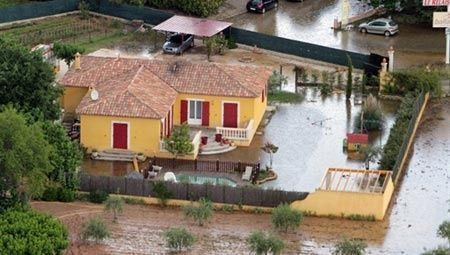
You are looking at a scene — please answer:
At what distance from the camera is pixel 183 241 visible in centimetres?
4422

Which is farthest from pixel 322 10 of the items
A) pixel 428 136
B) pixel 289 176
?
pixel 289 176

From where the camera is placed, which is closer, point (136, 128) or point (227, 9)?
point (136, 128)

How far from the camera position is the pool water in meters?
51.2

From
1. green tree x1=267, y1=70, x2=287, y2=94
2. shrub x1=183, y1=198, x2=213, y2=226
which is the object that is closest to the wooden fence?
shrub x1=183, y1=198, x2=213, y2=226

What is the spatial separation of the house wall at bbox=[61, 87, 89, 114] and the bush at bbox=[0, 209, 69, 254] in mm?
13243

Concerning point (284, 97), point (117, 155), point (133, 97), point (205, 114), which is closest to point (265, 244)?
point (117, 155)

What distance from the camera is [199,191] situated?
161 feet

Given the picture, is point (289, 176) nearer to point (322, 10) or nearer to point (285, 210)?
point (285, 210)

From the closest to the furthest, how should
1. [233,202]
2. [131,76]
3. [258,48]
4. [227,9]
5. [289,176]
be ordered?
1. [233,202]
2. [289,176]
3. [131,76]
4. [258,48]
5. [227,9]

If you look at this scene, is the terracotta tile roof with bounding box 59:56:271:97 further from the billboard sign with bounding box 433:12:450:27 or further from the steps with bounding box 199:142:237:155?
the billboard sign with bounding box 433:12:450:27

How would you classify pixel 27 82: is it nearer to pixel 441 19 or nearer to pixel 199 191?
pixel 199 191

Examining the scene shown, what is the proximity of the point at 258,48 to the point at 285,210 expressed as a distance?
84.7 ft

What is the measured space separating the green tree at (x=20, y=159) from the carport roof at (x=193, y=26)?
959 inches

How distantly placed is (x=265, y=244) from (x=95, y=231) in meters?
5.85
